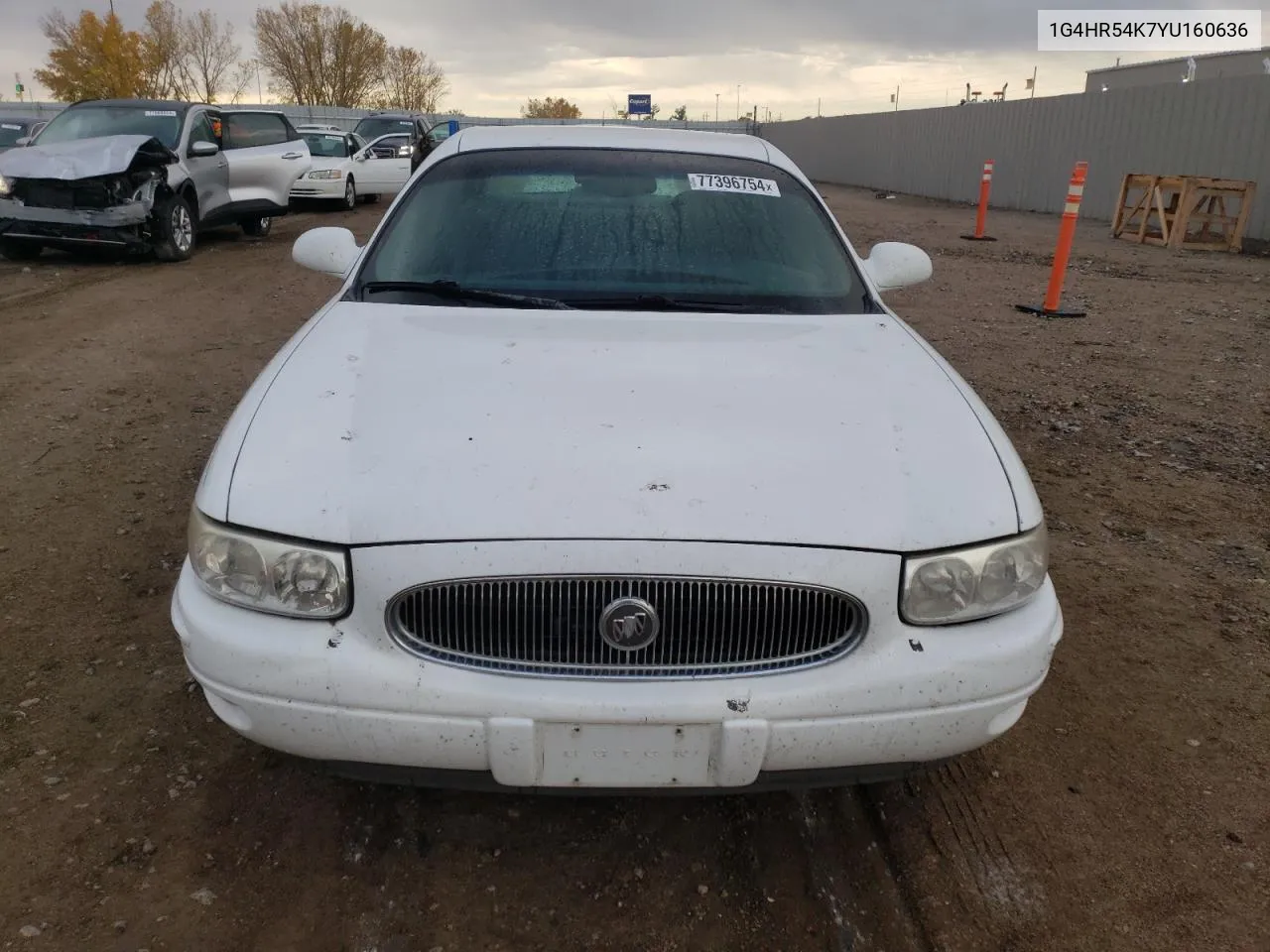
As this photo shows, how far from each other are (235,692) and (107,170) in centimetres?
925

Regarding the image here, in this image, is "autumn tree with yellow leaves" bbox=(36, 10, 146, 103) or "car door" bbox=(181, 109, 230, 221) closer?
"car door" bbox=(181, 109, 230, 221)

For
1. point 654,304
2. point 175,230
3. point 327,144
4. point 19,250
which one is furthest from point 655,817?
point 327,144

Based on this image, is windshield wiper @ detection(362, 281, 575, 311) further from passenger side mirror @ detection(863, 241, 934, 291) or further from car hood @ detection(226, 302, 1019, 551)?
passenger side mirror @ detection(863, 241, 934, 291)

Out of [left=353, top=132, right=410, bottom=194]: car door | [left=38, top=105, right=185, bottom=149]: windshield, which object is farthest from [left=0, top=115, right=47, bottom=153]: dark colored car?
[left=38, top=105, right=185, bottom=149]: windshield

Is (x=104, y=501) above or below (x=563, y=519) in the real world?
below

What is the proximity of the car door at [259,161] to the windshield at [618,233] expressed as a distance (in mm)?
10190

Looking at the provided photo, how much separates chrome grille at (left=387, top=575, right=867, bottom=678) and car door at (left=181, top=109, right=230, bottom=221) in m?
10.5

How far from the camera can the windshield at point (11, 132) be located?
51.1 ft

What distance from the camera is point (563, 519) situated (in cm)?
182

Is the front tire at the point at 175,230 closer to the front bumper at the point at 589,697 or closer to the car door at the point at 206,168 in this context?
the car door at the point at 206,168

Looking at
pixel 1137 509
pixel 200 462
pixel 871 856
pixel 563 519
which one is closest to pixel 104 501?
pixel 200 462

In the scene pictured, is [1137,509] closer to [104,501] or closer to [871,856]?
[871,856]

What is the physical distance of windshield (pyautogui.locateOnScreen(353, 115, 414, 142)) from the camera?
22.5 m

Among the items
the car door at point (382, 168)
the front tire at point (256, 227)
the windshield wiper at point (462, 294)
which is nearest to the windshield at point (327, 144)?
the car door at point (382, 168)
